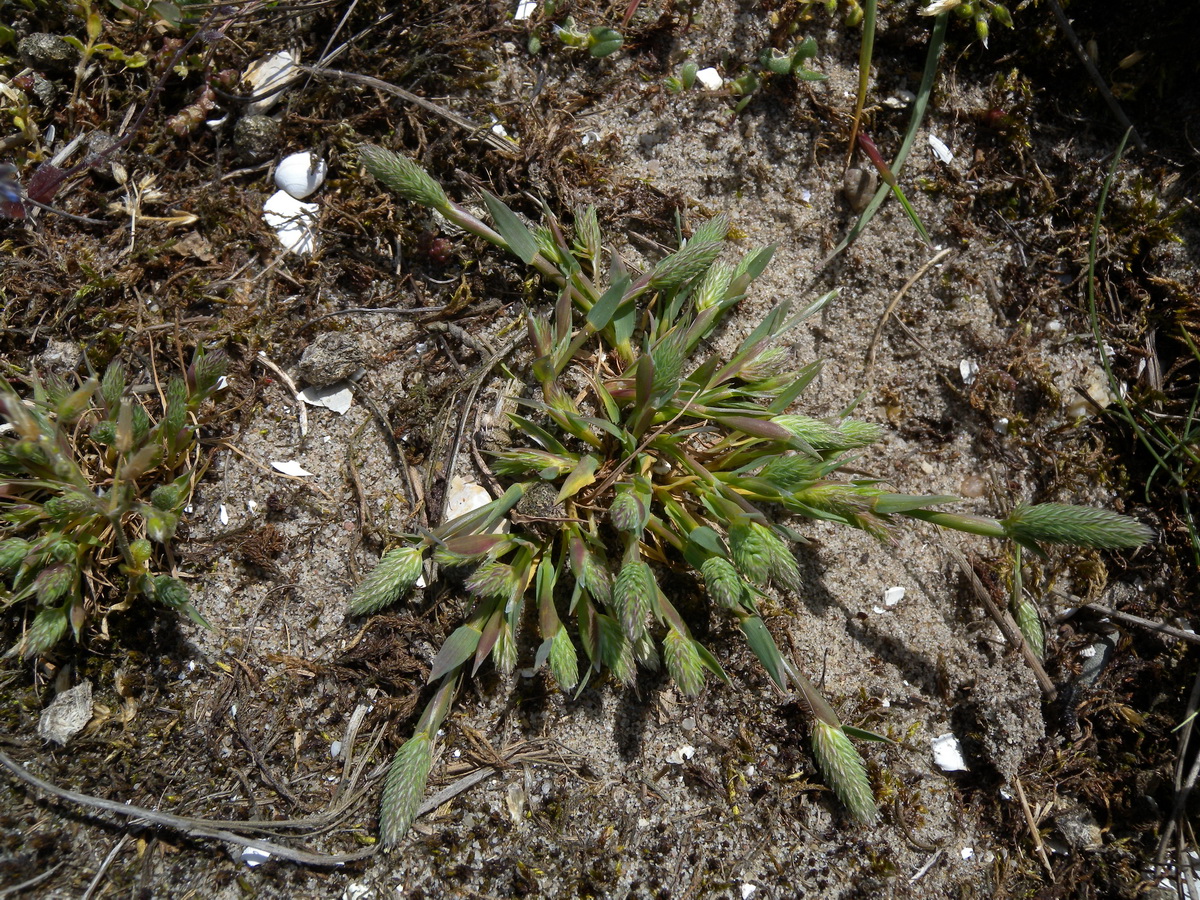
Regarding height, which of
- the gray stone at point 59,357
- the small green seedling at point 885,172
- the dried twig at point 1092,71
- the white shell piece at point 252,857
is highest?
the dried twig at point 1092,71

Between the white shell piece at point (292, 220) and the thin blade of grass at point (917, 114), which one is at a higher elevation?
the thin blade of grass at point (917, 114)

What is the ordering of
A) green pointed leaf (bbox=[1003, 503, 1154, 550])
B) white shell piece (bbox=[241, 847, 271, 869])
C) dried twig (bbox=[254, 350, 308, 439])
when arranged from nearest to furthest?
green pointed leaf (bbox=[1003, 503, 1154, 550]) < white shell piece (bbox=[241, 847, 271, 869]) < dried twig (bbox=[254, 350, 308, 439])

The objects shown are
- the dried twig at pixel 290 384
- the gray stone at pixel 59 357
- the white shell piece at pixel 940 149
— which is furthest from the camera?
the white shell piece at pixel 940 149

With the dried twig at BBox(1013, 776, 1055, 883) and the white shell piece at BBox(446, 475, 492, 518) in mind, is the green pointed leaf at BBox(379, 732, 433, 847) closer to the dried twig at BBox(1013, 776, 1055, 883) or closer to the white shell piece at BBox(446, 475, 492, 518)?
the white shell piece at BBox(446, 475, 492, 518)

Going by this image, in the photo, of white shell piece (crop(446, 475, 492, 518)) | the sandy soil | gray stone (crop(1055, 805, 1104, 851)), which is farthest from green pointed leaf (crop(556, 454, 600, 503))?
gray stone (crop(1055, 805, 1104, 851))

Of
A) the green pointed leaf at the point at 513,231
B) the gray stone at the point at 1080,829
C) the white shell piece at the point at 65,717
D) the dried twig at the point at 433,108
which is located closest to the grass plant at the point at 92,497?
the white shell piece at the point at 65,717

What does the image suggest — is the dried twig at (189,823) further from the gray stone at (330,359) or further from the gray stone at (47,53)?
the gray stone at (47,53)

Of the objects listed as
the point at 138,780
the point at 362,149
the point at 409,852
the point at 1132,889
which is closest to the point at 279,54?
the point at 362,149
